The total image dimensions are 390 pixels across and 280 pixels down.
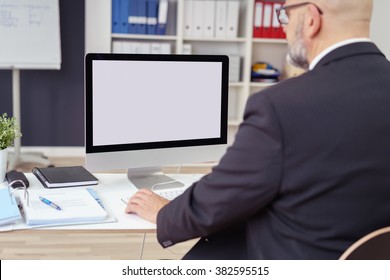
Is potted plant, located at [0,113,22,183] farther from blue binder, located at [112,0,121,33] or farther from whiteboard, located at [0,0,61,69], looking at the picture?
blue binder, located at [112,0,121,33]

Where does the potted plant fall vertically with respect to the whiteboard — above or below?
below

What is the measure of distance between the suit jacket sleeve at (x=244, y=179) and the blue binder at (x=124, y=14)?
3799 millimetres

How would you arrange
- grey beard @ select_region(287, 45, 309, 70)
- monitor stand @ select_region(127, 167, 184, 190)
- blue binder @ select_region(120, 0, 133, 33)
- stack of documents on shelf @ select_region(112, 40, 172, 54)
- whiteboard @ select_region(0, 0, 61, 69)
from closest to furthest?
1. grey beard @ select_region(287, 45, 309, 70)
2. monitor stand @ select_region(127, 167, 184, 190)
3. whiteboard @ select_region(0, 0, 61, 69)
4. blue binder @ select_region(120, 0, 133, 33)
5. stack of documents on shelf @ select_region(112, 40, 172, 54)

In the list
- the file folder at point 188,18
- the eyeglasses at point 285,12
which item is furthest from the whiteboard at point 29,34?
the eyeglasses at point 285,12

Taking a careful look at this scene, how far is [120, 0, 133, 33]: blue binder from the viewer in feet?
15.5

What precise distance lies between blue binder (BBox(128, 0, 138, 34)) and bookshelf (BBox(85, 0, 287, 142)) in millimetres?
61

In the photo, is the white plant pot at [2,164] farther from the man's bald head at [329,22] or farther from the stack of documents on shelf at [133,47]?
the stack of documents on shelf at [133,47]

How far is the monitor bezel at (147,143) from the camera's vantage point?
175cm

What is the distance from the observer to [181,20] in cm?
487

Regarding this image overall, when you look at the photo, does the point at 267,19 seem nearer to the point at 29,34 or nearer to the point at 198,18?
the point at 198,18

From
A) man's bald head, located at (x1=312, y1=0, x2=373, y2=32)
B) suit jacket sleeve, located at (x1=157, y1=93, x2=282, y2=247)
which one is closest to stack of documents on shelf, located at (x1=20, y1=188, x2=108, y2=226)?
suit jacket sleeve, located at (x1=157, y1=93, x2=282, y2=247)

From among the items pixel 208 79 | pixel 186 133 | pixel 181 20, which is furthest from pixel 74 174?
pixel 181 20
